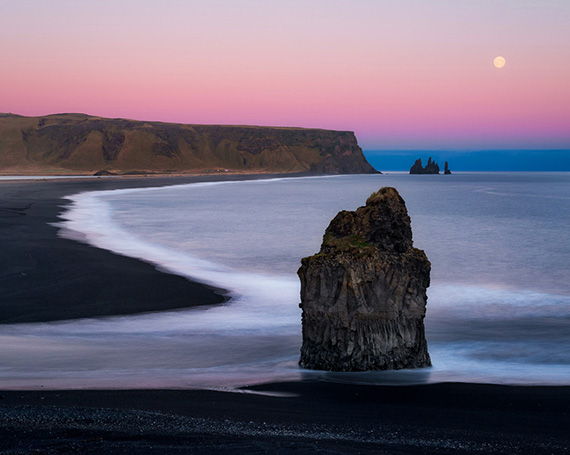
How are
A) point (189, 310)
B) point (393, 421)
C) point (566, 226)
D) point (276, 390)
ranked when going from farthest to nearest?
point (566, 226) < point (189, 310) < point (276, 390) < point (393, 421)

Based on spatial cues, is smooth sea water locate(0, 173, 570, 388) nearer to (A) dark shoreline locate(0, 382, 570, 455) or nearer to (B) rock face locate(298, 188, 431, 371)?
(B) rock face locate(298, 188, 431, 371)

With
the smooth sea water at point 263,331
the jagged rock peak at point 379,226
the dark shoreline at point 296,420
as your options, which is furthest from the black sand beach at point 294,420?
the jagged rock peak at point 379,226

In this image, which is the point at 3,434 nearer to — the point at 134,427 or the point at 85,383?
the point at 134,427

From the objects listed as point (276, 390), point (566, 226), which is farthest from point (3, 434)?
point (566, 226)

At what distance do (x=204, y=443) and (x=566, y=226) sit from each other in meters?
39.0

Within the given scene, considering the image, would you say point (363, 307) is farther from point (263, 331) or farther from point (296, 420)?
point (263, 331)

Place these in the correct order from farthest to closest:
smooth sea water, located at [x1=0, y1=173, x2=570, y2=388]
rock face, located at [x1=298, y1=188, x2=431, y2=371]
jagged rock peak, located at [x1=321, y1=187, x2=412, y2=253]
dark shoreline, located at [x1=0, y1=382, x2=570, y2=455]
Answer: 1. jagged rock peak, located at [x1=321, y1=187, x2=412, y2=253]
2. smooth sea water, located at [x1=0, y1=173, x2=570, y2=388]
3. rock face, located at [x1=298, y1=188, x2=431, y2=371]
4. dark shoreline, located at [x1=0, y1=382, x2=570, y2=455]

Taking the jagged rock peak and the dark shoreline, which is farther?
the jagged rock peak

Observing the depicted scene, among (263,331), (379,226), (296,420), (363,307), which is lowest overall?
(263,331)

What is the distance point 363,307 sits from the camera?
736cm

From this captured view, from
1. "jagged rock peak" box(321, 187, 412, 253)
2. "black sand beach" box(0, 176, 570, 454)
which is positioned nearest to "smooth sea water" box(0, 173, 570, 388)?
"black sand beach" box(0, 176, 570, 454)

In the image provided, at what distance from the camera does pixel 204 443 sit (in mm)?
4797

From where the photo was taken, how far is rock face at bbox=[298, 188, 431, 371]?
7.41m

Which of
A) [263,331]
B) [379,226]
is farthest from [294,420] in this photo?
[263,331]
